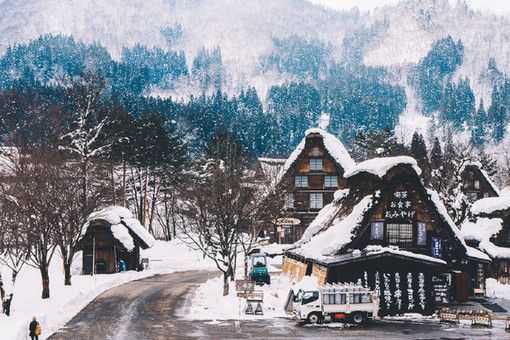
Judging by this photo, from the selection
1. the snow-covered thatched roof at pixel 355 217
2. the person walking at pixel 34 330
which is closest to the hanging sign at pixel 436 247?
the snow-covered thatched roof at pixel 355 217

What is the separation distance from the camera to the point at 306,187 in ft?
237

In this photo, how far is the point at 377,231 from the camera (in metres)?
40.4

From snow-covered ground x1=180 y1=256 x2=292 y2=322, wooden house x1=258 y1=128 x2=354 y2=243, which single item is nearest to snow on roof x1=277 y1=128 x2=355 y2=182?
wooden house x1=258 y1=128 x2=354 y2=243

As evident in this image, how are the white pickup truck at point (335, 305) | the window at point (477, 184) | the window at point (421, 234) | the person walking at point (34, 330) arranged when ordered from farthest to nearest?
the window at point (477, 184) < the window at point (421, 234) < the white pickup truck at point (335, 305) < the person walking at point (34, 330)

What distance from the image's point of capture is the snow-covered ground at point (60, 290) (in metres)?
31.5

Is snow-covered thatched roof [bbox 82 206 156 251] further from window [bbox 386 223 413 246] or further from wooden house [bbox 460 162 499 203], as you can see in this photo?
wooden house [bbox 460 162 499 203]

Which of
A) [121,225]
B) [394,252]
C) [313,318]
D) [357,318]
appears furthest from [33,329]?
[121,225]

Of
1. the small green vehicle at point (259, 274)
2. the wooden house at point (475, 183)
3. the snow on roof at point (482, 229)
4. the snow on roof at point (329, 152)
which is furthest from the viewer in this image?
the wooden house at point (475, 183)

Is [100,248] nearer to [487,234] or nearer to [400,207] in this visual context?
[400,207]

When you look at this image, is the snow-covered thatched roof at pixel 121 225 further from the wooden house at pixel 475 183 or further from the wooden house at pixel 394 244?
the wooden house at pixel 475 183

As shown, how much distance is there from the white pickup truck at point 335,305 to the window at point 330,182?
124 ft

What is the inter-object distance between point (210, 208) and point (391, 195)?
13546mm

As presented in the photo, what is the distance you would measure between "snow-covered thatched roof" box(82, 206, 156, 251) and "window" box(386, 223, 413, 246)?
86.7 ft

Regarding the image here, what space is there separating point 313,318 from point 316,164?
129 ft
